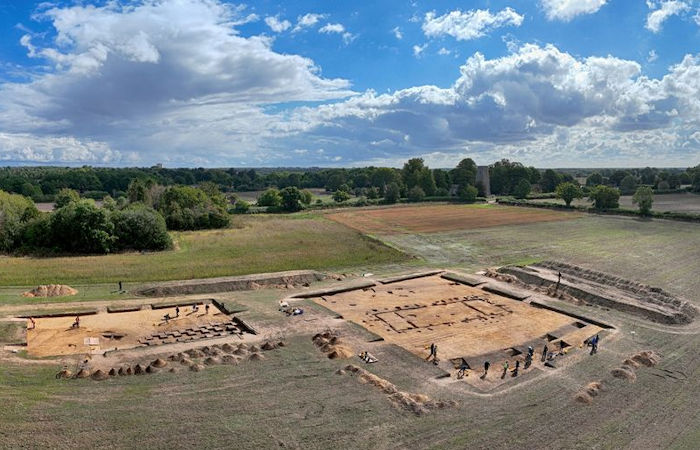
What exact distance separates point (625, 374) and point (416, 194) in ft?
309

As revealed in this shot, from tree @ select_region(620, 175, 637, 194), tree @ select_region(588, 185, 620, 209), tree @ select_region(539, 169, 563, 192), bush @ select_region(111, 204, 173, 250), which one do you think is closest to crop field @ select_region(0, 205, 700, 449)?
bush @ select_region(111, 204, 173, 250)

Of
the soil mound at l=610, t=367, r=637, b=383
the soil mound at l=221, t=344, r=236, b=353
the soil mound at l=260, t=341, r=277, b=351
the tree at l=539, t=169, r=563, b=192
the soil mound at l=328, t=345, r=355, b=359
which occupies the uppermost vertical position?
the tree at l=539, t=169, r=563, b=192

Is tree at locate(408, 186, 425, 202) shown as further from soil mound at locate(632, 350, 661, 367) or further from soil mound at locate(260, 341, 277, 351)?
soil mound at locate(260, 341, 277, 351)

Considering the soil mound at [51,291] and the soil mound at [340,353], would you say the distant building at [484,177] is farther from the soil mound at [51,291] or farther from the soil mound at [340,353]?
the soil mound at [51,291]

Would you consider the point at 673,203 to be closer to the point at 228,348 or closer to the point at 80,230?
the point at 228,348

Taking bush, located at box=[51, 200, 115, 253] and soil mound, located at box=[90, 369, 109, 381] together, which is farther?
bush, located at box=[51, 200, 115, 253]

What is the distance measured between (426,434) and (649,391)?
36.9 ft

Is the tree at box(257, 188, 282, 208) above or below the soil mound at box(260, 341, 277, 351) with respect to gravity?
above

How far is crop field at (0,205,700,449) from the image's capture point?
16422mm

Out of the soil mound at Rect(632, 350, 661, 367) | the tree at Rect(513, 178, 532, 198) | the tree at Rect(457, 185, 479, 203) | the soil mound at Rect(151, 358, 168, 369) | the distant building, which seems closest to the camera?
the soil mound at Rect(151, 358, 168, 369)

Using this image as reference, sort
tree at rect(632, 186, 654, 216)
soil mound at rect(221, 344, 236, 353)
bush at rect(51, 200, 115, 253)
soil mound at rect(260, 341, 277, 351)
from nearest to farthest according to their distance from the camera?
soil mound at rect(221, 344, 236, 353) < soil mound at rect(260, 341, 277, 351) < bush at rect(51, 200, 115, 253) < tree at rect(632, 186, 654, 216)

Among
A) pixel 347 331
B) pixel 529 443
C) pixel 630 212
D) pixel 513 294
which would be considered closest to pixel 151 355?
pixel 347 331

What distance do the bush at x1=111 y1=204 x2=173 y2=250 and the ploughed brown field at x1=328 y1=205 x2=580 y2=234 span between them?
30.0 m

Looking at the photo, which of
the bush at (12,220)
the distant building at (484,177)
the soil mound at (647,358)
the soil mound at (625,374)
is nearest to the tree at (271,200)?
the bush at (12,220)
